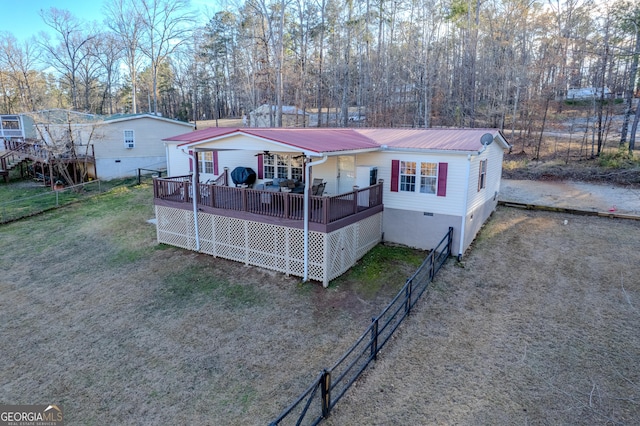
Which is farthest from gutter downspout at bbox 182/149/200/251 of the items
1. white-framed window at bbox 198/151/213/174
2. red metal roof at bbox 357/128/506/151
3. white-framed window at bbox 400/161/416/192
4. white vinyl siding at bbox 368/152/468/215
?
white-framed window at bbox 400/161/416/192

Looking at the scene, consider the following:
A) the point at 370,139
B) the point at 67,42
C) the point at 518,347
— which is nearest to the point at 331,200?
the point at 370,139

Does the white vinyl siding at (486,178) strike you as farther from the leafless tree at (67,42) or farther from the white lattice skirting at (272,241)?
the leafless tree at (67,42)

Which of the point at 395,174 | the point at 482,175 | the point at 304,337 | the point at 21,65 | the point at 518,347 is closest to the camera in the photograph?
the point at 518,347

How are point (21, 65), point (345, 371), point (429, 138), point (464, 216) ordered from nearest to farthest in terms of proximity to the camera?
1. point (345, 371)
2. point (464, 216)
3. point (429, 138)
4. point (21, 65)

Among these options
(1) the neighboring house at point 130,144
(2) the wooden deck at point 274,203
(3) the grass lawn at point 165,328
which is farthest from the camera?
(1) the neighboring house at point 130,144

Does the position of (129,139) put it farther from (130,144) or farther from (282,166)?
(282,166)

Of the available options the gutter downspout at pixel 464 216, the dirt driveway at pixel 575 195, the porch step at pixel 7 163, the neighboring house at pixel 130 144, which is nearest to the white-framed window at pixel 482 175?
the gutter downspout at pixel 464 216

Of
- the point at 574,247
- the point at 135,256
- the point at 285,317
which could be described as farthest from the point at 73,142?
the point at 574,247
